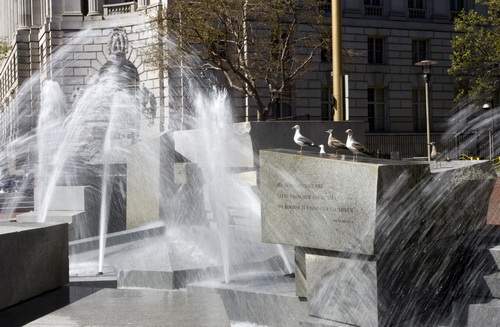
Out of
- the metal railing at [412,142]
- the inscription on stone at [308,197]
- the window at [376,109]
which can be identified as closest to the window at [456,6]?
the window at [376,109]

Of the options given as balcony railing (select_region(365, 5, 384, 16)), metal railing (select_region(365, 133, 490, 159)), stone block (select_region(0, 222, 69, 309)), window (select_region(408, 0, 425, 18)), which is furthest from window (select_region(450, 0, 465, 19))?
stone block (select_region(0, 222, 69, 309))

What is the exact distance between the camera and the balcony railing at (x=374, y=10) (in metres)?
44.6

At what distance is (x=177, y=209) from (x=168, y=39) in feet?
65.7

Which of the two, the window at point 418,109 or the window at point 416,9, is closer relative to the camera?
the window at point 418,109

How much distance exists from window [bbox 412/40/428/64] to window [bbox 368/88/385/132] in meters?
3.26

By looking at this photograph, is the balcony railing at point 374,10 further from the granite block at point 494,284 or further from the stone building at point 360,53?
the granite block at point 494,284

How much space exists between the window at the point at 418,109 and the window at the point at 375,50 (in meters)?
3.15

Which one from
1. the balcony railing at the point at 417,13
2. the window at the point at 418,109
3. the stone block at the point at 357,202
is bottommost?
the stone block at the point at 357,202

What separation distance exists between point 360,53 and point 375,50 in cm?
319

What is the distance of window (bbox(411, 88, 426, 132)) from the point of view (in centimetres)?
4546

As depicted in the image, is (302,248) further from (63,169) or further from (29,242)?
(63,169)

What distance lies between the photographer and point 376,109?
44.7 m

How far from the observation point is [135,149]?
44.4ft

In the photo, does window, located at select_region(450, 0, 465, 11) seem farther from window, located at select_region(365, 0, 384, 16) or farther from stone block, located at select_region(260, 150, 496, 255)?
stone block, located at select_region(260, 150, 496, 255)
